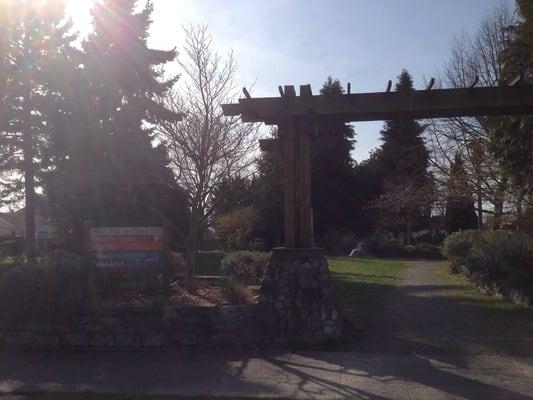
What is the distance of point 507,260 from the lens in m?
16.8

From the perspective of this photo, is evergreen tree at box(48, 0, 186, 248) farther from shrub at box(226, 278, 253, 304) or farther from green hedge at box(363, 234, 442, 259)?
green hedge at box(363, 234, 442, 259)

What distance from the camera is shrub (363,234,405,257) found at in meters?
47.3

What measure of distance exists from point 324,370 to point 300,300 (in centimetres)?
210

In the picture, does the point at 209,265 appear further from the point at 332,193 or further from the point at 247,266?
the point at 332,193

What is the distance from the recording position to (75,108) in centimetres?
2791

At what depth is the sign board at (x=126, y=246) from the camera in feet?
41.1

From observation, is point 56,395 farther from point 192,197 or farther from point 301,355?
point 192,197

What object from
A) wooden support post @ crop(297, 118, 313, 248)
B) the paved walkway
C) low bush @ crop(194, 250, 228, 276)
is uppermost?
wooden support post @ crop(297, 118, 313, 248)

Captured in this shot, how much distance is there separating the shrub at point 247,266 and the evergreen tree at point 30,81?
13.3m

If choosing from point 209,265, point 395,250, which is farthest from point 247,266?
point 395,250

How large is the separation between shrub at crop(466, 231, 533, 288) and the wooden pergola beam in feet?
19.1

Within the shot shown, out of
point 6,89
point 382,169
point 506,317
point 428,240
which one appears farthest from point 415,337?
point 428,240

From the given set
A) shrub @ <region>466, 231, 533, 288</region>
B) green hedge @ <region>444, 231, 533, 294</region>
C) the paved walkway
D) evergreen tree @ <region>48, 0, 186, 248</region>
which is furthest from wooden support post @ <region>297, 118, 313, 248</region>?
evergreen tree @ <region>48, 0, 186, 248</region>

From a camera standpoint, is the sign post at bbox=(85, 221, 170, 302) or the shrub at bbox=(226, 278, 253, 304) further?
the sign post at bbox=(85, 221, 170, 302)
